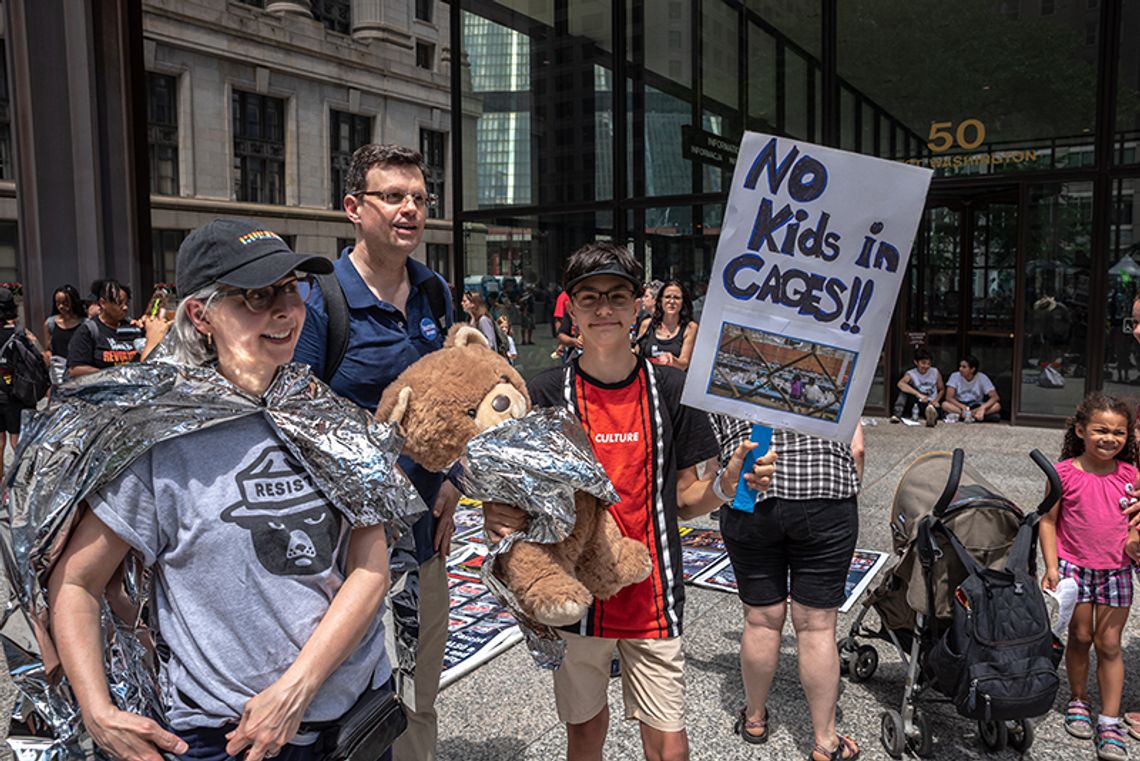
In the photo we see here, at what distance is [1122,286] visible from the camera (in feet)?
33.8

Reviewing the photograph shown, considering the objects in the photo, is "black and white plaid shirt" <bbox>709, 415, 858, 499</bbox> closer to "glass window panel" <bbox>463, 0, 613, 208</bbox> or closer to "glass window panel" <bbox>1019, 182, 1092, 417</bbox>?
"glass window panel" <bbox>1019, 182, 1092, 417</bbox>

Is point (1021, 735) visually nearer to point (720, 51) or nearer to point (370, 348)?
point (370, 348)

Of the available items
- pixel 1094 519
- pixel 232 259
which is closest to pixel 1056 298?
pixel 1094 519

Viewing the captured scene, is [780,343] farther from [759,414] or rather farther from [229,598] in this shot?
[229,598]

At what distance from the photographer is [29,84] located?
11391mm

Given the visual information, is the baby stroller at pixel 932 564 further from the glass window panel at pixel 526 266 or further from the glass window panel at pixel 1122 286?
the glass window panel at pixel 526 266

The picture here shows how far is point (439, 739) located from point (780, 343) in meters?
2.17

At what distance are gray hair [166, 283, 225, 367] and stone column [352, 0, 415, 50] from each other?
161 feet

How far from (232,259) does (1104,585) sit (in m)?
3.71

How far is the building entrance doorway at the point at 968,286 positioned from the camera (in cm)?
1140

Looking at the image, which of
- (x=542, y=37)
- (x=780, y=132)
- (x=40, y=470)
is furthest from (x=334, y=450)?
(x=542, y=37)

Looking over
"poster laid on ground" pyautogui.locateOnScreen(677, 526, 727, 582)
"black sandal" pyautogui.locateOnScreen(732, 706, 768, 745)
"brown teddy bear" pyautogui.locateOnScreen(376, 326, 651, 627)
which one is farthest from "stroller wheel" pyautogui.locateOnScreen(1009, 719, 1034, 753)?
"brown teddy bear" pyautogui.locateOnScreen(376, 326, 651, 627)

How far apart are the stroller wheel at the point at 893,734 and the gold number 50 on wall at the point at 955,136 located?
963 cm

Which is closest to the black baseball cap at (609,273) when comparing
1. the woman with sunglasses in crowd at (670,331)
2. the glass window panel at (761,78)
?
the woman with sunglasses in crowd at (670,331)
